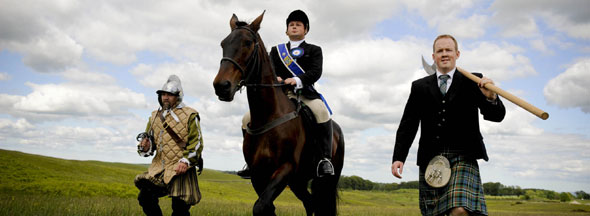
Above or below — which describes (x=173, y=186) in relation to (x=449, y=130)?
below

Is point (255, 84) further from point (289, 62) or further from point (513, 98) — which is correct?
point (513, 98)

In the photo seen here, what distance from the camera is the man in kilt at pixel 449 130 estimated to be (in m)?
4.12

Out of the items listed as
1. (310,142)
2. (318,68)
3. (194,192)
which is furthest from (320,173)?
(194,192)

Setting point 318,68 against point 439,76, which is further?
point 318,68

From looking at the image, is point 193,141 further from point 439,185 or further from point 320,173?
point 439,185

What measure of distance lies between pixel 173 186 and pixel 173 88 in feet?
5.83

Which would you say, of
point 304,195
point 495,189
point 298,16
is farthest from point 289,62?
point 495,189

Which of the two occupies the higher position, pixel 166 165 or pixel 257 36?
pixel 257 36

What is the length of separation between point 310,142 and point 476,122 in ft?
9.96

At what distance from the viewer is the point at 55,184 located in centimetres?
2950

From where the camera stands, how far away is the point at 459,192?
408cm

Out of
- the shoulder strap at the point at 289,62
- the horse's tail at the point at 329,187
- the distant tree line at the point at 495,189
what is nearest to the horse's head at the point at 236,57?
the shoulder strap at the point at 289,62

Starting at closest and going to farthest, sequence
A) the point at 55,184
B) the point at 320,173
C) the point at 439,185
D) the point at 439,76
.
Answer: the point at 439,185 → the point at 439,76 → the point at 320,173 → the point at 55,184

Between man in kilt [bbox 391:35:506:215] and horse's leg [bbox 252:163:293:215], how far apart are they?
160 centimetres
